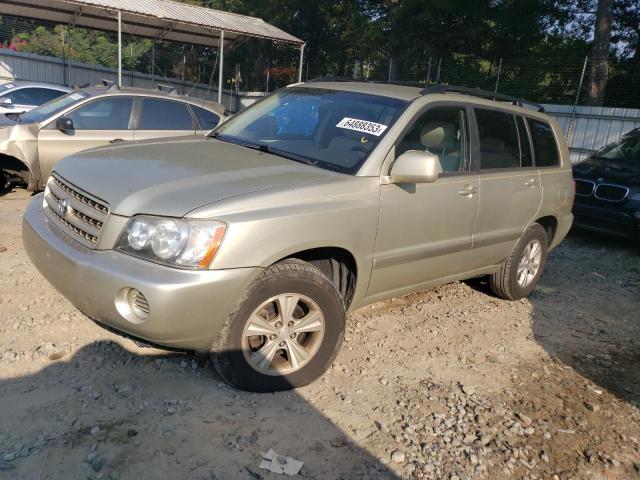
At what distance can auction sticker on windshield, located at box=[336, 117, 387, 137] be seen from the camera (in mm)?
3662

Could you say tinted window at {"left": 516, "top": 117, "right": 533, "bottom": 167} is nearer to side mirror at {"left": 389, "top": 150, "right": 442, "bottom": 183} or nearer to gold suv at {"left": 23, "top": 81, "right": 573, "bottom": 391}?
gold suv at {"left": 23, "top": 81, "right": 573, "bottom": 391}

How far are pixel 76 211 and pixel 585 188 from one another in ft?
23.0

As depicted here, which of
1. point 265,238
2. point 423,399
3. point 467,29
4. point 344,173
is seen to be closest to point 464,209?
point 344,173

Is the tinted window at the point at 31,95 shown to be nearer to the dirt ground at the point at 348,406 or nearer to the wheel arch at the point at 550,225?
the dirt ground at the point at 348,406

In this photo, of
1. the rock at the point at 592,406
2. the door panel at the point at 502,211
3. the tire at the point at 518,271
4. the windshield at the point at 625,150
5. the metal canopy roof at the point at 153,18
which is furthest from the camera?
the metal canopy roof at the point at 153,18

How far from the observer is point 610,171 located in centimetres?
787

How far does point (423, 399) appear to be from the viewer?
3367mm

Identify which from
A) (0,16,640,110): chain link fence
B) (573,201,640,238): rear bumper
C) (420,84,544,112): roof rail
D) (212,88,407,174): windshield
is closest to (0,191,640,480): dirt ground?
(212,88,407,174): windshield

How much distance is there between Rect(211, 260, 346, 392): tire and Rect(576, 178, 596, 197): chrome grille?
581 centimetres

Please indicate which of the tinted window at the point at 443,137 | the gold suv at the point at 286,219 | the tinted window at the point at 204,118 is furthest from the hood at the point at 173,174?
the tinted window at the point at 204,118

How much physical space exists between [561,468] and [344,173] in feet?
6.65

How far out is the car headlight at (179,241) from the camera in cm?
275

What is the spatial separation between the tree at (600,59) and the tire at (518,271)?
10.4 metres

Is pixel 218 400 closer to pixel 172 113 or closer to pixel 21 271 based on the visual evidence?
pixel 21 271
